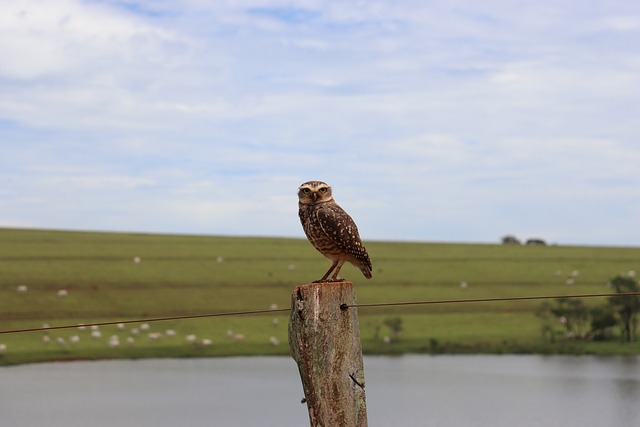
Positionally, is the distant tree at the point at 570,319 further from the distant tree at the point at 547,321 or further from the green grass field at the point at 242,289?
the green grass field at the point at 242,289

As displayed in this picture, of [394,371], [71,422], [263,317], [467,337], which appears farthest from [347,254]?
[263,317]

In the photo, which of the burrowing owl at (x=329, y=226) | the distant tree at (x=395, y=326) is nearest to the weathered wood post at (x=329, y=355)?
the burrowing owl at (x=329, y=226)

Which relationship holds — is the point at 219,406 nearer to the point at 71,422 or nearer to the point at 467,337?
the point at 71,422

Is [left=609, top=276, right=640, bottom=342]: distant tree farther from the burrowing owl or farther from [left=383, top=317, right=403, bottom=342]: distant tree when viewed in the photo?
the burrowing owl

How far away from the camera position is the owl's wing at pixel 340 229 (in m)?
9.76

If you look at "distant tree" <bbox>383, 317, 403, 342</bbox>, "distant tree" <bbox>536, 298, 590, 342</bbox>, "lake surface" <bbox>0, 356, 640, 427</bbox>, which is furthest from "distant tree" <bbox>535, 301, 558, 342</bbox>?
"distant tree" <bbox>383, 317, 403, 342</bbox>

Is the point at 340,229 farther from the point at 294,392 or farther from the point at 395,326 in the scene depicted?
the point at 395,326

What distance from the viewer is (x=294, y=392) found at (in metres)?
33.4

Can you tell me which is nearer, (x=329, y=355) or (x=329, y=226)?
(x=329, y=355)

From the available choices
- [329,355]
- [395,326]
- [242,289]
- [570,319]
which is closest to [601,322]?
[570,319]

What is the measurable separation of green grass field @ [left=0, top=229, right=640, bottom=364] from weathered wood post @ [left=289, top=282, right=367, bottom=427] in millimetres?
35947

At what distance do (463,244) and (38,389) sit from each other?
52.7 metres

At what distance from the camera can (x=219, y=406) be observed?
30.3 metres

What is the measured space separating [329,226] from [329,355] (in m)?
2.33
